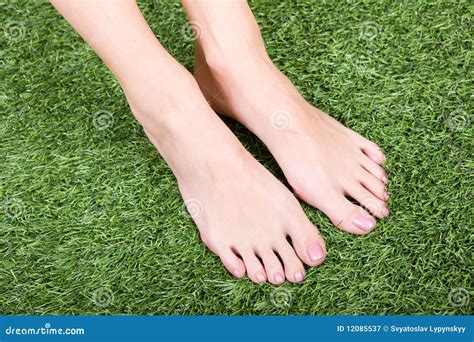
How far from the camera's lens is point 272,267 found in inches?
59.2

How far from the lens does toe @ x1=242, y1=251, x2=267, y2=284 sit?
150 centimetres

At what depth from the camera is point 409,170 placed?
1627 millimetres

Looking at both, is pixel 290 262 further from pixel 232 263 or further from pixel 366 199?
pixel 366 199

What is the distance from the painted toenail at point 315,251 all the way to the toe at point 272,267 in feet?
0.23

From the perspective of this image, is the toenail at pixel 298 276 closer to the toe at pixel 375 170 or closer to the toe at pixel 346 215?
the toe at pixel 346 215

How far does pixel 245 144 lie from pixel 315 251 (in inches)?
13.9

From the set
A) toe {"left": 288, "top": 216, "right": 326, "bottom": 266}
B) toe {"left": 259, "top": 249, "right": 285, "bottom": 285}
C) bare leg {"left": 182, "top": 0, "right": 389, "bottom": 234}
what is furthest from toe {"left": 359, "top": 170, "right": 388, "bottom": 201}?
toe {"left": 259, "top": 249, "right": 285, "bottom": 285}

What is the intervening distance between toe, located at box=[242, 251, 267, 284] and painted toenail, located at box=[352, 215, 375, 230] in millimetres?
236

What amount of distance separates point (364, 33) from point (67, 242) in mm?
976

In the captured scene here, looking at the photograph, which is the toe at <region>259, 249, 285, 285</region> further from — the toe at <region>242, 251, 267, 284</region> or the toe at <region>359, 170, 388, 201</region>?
the toe at <region>359, 170, 388, 201</region>

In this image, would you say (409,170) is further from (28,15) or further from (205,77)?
(28,15)

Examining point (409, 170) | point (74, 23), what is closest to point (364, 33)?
point (409, 170)

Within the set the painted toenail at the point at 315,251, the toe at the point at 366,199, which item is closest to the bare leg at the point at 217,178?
the painted toenail at the point at 315,251

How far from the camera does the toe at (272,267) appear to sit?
58.9 inches
